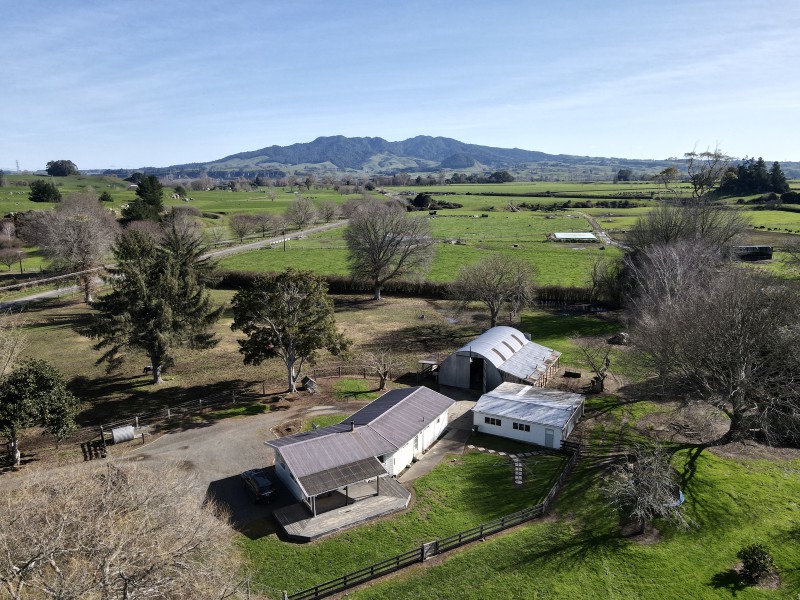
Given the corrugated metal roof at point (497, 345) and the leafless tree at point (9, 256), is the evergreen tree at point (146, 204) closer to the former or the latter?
the leafless tree at point (9, 256)

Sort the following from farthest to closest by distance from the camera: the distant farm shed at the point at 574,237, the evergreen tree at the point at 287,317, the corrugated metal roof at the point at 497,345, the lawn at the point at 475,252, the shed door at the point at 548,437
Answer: the distant farm shed at the point at 574,237, the lawn at the point at 475,252, the corrugated metal roof at the point at 497,345, the evergreen tree at the point at 287,317, the shed door at the point at 548,437

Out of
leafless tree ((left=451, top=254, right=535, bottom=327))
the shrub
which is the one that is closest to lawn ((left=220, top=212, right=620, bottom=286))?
leafless tree ((left=451, top=254, right=535, bottom=327))

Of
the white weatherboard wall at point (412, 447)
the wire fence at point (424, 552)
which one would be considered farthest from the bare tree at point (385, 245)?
the wire fence at point (424, 552)

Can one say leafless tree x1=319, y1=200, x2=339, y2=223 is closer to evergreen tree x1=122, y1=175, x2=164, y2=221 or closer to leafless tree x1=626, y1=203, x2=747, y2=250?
evergreen tree x1=122, y1=175, x2=164, y2=221

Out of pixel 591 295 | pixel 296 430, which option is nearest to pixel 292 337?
pixel 296 430

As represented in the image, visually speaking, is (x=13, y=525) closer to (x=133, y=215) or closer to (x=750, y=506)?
(x=750, y=506)

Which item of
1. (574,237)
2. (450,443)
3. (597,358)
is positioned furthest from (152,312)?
(574,237)
